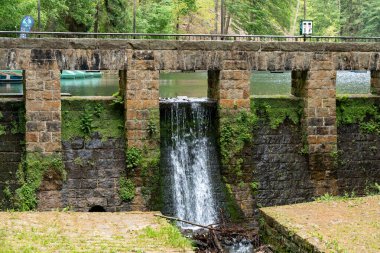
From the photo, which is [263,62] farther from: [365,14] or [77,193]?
[365,14]

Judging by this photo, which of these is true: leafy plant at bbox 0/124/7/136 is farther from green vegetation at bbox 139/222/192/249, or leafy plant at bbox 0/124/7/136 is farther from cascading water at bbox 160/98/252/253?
green vegetation at bbox 139/222/192/249

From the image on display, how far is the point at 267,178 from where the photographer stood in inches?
675

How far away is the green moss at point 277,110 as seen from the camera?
56.9ft

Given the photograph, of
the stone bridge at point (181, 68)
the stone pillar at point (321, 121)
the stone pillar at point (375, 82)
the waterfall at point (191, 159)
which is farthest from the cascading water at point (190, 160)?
the stone pillar at point (375, 82)

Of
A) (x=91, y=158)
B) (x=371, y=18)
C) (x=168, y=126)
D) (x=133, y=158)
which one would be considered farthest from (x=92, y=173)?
(x=371, y=18)

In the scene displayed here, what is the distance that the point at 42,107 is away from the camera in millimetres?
15367

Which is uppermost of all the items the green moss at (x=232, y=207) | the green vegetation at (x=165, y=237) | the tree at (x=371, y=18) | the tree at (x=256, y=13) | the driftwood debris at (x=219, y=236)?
the tree at (x=371, y=18)

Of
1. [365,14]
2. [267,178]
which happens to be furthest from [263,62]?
[365,14]

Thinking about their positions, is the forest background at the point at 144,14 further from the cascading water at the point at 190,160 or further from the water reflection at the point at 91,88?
the cascading water at the point at 190,160

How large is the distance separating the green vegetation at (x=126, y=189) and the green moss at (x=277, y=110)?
3.85m

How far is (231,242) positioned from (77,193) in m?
3.92

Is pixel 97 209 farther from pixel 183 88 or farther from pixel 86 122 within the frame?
pixel 183 88

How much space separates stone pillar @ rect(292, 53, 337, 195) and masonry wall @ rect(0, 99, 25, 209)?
24.5ft

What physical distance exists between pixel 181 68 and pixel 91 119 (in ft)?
8.46
